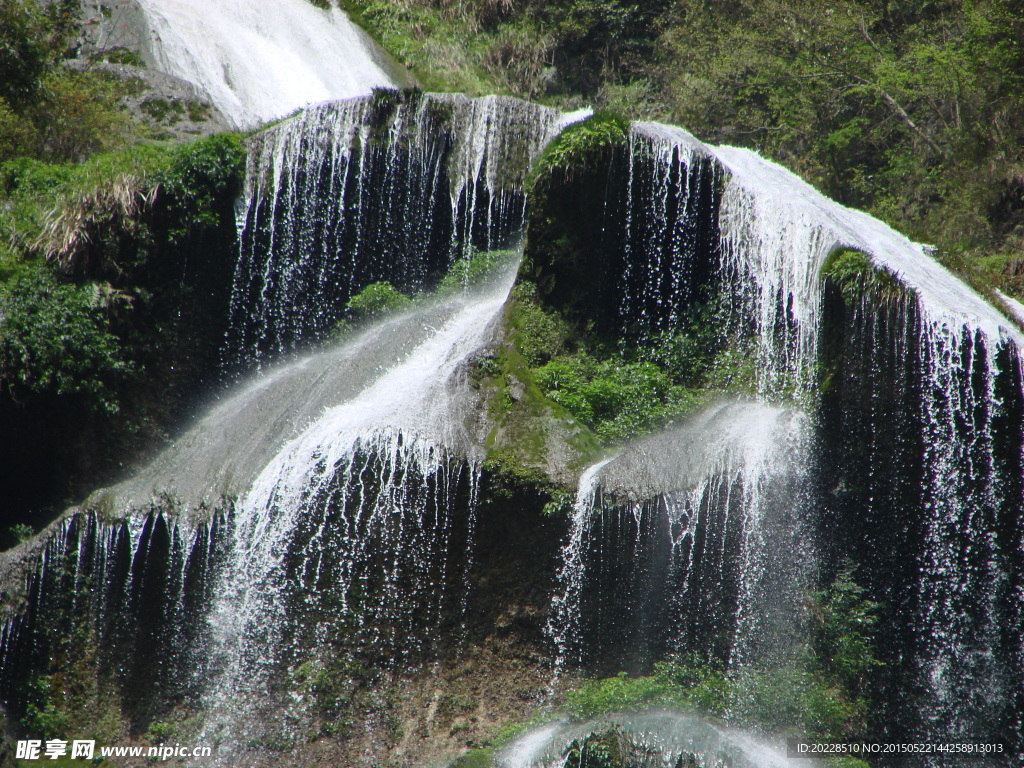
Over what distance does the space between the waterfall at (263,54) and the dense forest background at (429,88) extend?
3.24 feet

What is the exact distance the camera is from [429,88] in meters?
21.0

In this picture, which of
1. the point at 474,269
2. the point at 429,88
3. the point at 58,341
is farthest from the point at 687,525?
the point at 429,88

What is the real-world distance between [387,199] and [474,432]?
581 cm

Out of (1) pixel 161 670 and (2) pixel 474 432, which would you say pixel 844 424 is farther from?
(1) pixel 161 670

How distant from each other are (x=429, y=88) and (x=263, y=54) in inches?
147

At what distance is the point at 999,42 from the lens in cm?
1519

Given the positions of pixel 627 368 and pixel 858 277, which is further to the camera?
pixel 627 368

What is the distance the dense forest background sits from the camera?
11.8 m

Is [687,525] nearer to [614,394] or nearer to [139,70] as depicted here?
[614,394]

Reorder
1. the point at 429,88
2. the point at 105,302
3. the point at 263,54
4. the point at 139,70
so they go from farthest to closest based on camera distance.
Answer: the point at 429,88 → the point at 263,54 → the point at 139,70 → the point at 105,302

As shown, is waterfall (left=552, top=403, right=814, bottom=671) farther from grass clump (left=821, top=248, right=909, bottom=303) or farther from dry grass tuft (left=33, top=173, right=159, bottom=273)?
dry grass tuft (left=33, top=173, right=159, bottom=273)

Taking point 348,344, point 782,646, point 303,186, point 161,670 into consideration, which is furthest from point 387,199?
point 782,646

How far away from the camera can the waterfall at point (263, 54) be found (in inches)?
708

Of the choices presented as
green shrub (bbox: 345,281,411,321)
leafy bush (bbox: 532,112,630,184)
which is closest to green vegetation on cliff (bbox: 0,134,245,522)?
green shrub (bbox: 345,281,411,321)
